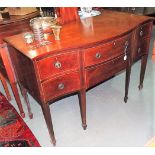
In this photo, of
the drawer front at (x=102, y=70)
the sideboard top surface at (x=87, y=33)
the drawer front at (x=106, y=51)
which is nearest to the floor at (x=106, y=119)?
the drawer front at (x=102, y=70)

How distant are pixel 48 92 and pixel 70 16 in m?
0.70

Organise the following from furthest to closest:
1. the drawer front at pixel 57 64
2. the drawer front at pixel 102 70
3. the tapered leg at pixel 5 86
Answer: the tapered leg at pixel 5 86, the drawer front at pixel 102 70, the drawer front at pixel 57 64

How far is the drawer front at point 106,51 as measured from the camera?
4.60 ft

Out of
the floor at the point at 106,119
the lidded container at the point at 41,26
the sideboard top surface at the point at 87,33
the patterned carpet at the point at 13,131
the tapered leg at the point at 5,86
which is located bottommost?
the floor at the point at 106,119

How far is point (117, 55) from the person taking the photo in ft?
5.16

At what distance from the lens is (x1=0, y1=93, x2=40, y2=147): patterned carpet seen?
Answer: 1.67 meters

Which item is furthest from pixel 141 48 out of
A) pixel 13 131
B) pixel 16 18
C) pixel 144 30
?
pixel 13 131

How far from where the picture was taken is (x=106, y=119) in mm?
1858

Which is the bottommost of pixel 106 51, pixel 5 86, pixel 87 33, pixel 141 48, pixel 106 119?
pixel 106 119

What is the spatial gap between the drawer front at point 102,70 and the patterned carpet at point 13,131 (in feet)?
2.13

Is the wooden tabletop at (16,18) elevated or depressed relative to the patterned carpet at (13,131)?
elevated

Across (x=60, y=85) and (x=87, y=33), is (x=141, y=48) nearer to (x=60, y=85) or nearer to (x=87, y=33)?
(x=87, y=33)

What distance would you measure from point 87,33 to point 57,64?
360 mm

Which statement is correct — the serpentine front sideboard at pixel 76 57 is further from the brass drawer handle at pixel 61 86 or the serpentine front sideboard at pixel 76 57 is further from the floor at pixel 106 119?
the floor at pixel 106 119
